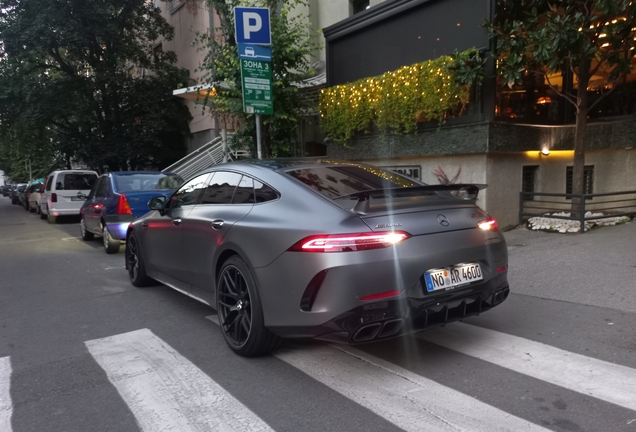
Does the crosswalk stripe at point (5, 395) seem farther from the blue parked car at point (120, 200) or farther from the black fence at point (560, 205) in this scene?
the black fence at point (560, 205)

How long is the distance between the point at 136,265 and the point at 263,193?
3.33m

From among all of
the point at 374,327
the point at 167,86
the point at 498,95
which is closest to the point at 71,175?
the point at 167,86

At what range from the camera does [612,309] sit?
5.07 metres

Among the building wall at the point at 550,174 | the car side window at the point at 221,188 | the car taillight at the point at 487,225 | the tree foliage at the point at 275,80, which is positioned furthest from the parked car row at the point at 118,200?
the car taillight at the point at 487,225

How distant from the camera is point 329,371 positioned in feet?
12.8

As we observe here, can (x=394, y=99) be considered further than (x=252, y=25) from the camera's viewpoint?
Yes

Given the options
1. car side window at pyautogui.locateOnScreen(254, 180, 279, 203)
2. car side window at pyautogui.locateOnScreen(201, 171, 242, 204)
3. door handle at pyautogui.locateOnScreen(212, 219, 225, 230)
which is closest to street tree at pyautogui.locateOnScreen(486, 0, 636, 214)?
car side window at pyautogui.locateOnScreen(201, 171, 242, 204)

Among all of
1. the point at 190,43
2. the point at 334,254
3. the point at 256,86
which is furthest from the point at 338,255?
the point at 190,43

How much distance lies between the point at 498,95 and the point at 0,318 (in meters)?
8.55

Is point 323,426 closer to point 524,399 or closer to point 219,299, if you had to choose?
point 524,399

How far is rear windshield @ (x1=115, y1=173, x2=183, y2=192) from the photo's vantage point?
9938 mm

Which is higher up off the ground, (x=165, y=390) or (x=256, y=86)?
(x=256, y=86)

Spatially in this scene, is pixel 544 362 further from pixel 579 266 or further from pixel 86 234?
pixel 86 234

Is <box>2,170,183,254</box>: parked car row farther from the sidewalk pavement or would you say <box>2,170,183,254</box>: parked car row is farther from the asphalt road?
the sidewalk pavement
